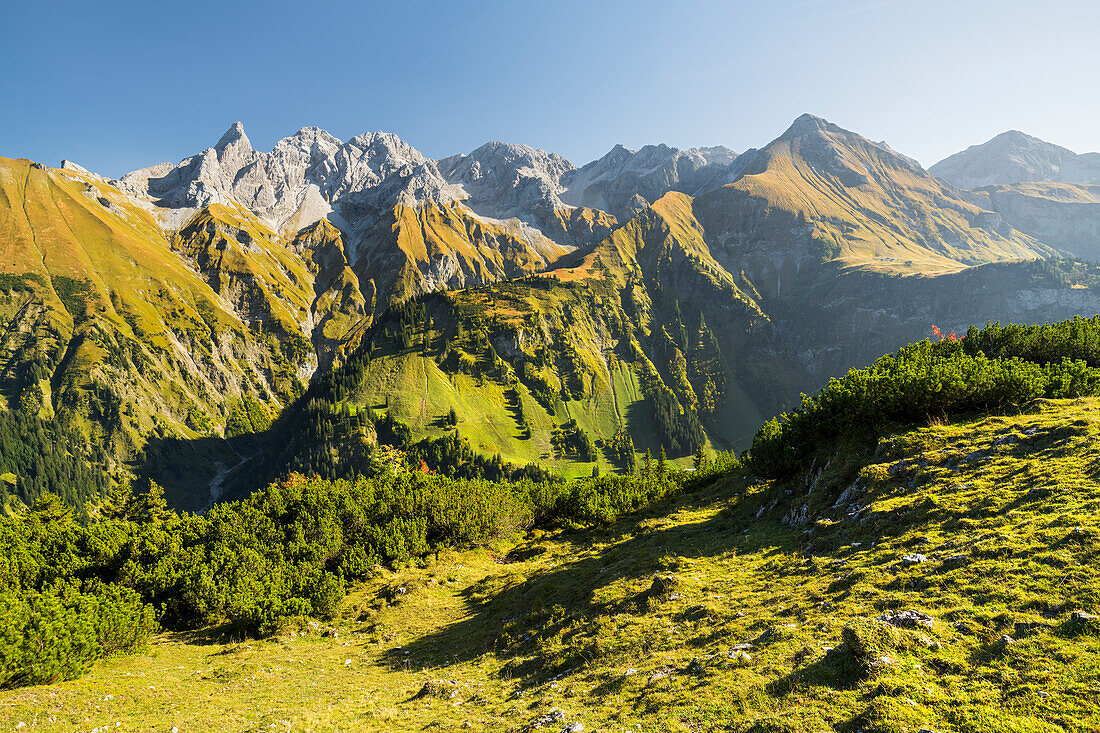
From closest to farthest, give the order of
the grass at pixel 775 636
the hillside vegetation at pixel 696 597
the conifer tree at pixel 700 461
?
the grass at pixel 775 636 < the hillside vegetation at pixel 696 597 < the conifer tree at pixel 700 461

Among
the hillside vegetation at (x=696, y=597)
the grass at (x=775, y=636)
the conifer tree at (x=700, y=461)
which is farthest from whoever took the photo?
the conifer tree at (x=700, y=461)

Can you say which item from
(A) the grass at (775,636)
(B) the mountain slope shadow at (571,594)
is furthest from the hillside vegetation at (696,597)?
(B) the mountain slope shadow at (571,594)

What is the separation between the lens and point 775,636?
49.1ft

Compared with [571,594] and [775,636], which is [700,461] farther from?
[775,636]

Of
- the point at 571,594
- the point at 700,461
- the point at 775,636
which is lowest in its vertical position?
the point at 700,461

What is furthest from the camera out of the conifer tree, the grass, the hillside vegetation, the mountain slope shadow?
the conifer tree

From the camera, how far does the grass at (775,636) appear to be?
431 inches

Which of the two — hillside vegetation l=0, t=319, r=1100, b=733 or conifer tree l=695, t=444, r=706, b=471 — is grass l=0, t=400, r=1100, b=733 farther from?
conifer tree l=695, t=444, r=706, b=471

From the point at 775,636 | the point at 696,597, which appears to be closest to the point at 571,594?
the point at 696,597

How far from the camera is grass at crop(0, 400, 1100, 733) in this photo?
35.9ft

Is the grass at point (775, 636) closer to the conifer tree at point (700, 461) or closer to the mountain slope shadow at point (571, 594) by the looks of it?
the mountain slope shadow at point (571, 594)

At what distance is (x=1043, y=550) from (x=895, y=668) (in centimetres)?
798

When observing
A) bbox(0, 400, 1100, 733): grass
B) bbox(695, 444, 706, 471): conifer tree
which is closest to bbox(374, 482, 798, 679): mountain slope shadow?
bbox(0, 400, 1100, 733): grass

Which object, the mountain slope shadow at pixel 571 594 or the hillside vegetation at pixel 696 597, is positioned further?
the mountain slope shadow at pixel 571 594
